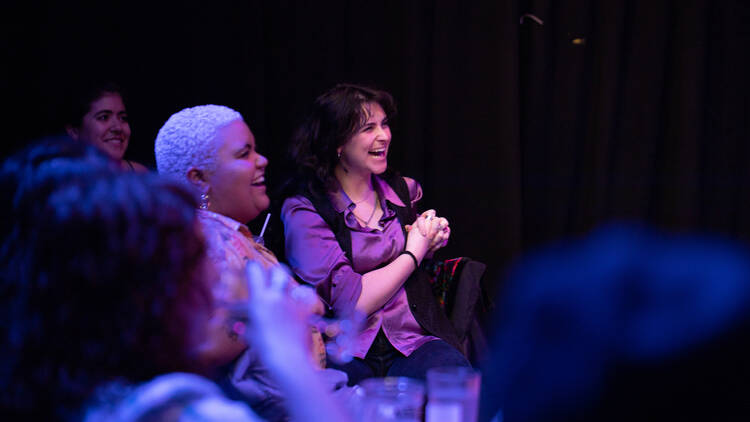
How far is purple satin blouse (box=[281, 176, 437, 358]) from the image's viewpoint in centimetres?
215

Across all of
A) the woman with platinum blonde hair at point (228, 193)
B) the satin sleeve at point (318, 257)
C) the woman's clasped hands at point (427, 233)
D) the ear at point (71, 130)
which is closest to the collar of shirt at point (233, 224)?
the woman with platinum blonde hair at point (228, 193)

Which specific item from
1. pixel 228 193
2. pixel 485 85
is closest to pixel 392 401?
pixel 228 193

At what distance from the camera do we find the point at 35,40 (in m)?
2.41

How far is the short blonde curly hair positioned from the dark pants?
2.66 feet

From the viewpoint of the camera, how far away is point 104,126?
237 centimetres

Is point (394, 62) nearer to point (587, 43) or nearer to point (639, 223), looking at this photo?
point (587, 43)

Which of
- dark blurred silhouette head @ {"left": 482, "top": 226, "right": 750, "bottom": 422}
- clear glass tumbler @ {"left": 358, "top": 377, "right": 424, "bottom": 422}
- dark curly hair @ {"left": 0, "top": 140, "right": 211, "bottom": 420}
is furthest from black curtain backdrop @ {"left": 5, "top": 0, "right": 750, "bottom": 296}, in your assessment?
dark blurred silhouette head @ {"left": 482, "top": 226, "right": 750, "bottom": 422}

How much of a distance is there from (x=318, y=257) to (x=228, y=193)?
21.7 inches

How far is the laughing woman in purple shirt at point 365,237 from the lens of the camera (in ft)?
7.09

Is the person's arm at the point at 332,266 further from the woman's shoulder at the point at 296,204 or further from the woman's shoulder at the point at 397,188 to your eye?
the woman's shoulder at the point at 397,188

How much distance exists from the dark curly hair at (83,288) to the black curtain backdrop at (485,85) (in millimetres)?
1707

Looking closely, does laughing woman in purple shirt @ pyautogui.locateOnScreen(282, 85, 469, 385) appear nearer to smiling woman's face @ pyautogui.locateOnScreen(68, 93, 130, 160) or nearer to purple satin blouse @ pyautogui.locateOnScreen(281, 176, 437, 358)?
purple satin blouse @ pyautogui.locateOnScreen(281, 176, 437, 358)

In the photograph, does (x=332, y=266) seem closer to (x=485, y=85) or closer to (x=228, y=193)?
(x=228, y=193)

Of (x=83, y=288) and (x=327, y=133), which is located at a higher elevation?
(x=327, y=133)
